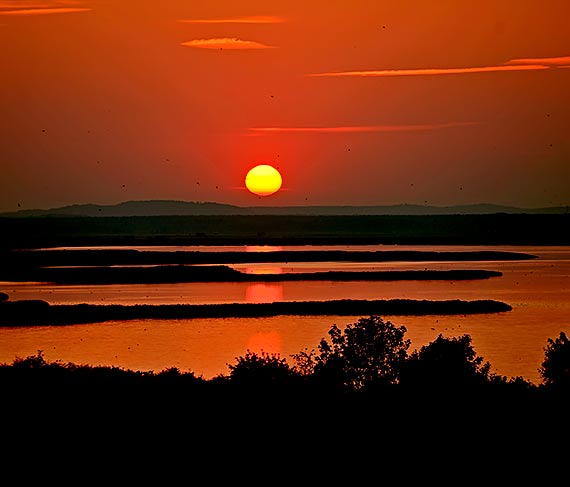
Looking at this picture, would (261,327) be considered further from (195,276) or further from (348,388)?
(195,276)

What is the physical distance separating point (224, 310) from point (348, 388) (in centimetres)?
2635

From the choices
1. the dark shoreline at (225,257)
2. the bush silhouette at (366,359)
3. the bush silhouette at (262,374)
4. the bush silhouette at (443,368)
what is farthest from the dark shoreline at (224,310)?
the dark shoreline at (225,257)

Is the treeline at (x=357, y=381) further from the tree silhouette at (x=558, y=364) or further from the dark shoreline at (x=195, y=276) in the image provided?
the dark shoreline at (x=195, y=276)

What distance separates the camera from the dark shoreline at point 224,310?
54.8 metres

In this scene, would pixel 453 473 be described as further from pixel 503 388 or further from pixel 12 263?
pixel 12 263

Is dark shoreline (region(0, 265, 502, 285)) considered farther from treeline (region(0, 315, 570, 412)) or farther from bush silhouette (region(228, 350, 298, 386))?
bush silhouette (region(228, 350, 298, 386))

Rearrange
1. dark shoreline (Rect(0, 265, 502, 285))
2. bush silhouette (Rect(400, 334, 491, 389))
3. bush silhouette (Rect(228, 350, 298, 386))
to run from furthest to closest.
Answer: dark shoreline (Rect(0, 265, 502, 285)) < bush silhouette (Rect(228, 350, 298, 386)) < bush silhouette (Rect(400, 334, 491, 389))

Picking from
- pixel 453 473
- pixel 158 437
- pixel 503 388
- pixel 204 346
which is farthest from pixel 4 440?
pixel 204 346

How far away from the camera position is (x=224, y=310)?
5681 centimetres

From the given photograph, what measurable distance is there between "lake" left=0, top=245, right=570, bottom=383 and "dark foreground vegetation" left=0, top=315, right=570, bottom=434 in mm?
5910

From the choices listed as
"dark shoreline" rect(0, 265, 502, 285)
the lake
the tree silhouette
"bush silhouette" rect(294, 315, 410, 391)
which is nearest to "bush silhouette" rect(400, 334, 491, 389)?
"bush silhouette" rect(294, 315, 410, 391)

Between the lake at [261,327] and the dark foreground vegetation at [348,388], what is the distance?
233 inches

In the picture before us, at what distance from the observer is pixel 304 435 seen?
25.4 meters

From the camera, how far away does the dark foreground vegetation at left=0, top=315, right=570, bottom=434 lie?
27141 mm
